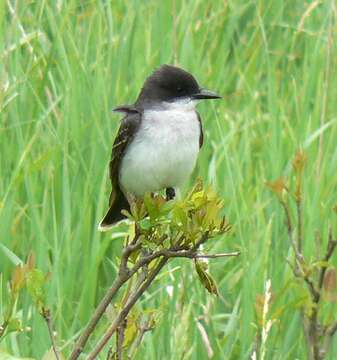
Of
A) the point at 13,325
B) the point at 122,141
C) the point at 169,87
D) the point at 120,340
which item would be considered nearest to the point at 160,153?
the point at 122,141

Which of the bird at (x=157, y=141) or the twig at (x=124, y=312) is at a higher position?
the twig at (x=124, y=312)

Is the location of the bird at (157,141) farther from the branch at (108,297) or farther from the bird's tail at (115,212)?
the branch at (108,297)

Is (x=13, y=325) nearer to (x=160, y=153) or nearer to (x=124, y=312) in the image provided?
(x=124, y=312)

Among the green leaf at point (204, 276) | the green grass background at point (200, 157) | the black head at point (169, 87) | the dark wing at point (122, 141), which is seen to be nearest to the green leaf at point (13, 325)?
the green leaf at point (204, 276)

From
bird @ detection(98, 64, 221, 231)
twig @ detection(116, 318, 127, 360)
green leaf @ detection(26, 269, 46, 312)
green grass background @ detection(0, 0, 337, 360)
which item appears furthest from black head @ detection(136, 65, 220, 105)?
green leaf @ detection(26, 269, 46, 312)

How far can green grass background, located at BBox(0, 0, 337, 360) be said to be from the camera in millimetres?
3721

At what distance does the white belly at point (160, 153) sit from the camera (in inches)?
141

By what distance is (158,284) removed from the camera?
4074 millimetres

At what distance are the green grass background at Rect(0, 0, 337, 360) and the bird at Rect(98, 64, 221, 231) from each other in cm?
29

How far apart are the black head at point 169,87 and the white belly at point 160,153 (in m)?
0.08

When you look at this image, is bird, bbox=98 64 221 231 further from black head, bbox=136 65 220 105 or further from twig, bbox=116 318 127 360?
twig, bbox=116 318 127 360

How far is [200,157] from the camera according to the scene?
15.0 ft

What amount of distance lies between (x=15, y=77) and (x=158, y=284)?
1109 millimetres

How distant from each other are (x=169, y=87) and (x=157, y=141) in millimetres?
331
